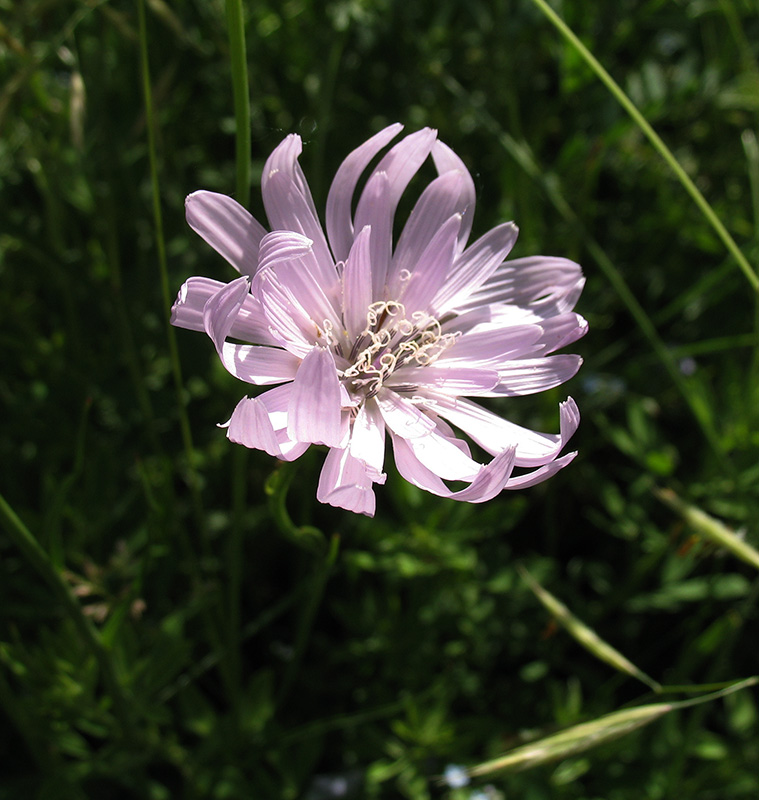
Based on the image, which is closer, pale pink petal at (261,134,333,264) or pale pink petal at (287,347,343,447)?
pale pink petal at (287,347,343,447)

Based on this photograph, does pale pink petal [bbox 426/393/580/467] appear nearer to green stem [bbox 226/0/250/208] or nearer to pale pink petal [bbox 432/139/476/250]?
pale pink petal [bbox 432/139/476/250]

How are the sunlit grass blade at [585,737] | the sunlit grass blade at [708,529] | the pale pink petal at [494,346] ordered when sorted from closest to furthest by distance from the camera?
the pale pink petal at [494,346] → the sunlit grass blade at [585,737] → the sunlit grass blade at [708,529]

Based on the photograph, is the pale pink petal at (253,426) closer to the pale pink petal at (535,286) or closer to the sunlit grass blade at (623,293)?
the pale pink petal at (535,286)

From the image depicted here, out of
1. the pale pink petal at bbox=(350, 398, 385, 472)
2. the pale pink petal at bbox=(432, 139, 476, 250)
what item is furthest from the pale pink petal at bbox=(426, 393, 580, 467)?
the pale pink petal at bbox=(432, 139, 476, 250)

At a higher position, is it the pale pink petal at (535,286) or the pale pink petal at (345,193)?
the pale pink petal at (345,193)

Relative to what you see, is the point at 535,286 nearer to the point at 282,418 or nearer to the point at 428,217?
the point at 428,217

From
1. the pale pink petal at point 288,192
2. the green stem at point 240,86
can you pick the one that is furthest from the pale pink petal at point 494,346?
the green stem at point 240,86

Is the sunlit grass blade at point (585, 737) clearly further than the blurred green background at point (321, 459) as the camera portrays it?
No

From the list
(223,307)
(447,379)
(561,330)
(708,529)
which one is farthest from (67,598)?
(708,529)
